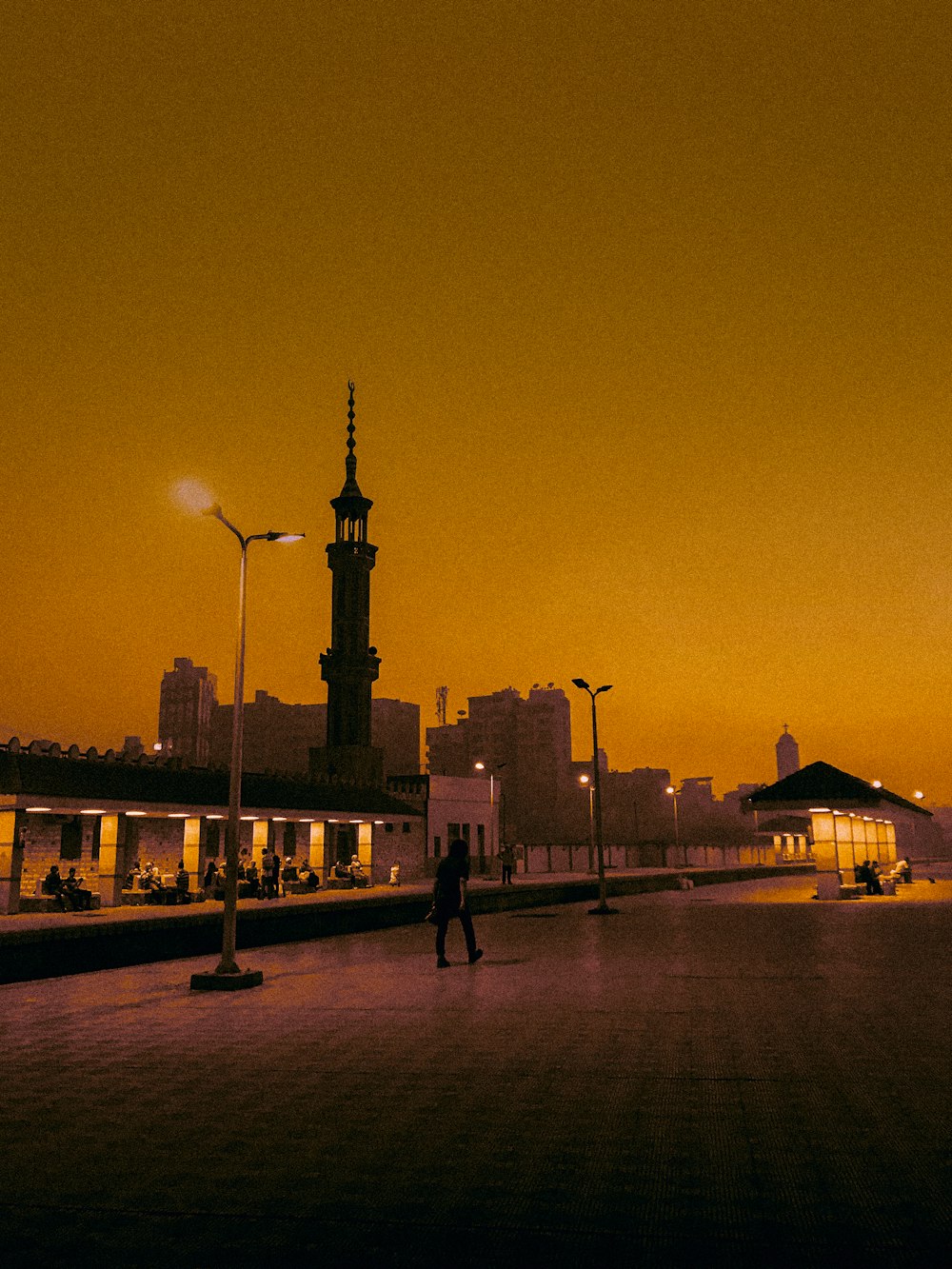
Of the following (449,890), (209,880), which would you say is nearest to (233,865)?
(449,890)

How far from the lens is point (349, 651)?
6519 centimetres

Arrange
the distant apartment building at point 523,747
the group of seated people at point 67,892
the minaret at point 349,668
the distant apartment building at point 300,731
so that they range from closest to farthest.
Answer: the group of seated people at point 67,892, the minaret at point 349,668, the distant apartment building at point 523,747, the distant apartment building at point 300,731

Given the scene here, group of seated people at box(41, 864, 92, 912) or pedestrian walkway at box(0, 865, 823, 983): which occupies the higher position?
group of seated people at box(41, 864, 92, 912)

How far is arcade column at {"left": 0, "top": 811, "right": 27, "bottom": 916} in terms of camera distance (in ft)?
96.2

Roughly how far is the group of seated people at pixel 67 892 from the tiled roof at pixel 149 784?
8.99 feet

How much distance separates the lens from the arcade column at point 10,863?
1155 inches

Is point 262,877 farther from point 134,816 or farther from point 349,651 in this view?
point 349,651

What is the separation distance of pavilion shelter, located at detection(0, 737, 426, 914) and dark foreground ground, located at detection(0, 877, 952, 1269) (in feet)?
55.9

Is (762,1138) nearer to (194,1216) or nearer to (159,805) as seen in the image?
(194,1216)

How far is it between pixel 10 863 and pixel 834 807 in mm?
24052

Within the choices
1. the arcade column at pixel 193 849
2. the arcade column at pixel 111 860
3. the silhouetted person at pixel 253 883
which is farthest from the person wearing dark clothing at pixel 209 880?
the arcade column at pixel 111 860

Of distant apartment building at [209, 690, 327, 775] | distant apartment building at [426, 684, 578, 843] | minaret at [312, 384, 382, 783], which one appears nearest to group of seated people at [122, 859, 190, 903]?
minaret at [312, 384, 382, 783]

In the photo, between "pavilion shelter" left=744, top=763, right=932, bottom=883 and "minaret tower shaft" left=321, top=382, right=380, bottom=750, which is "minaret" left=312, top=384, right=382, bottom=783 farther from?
"pavilion shelter" left=744, top=763, right=932, bottom=883

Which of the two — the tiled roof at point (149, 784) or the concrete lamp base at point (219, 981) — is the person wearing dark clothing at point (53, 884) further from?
the concrete lamp base at point (219, 981)
